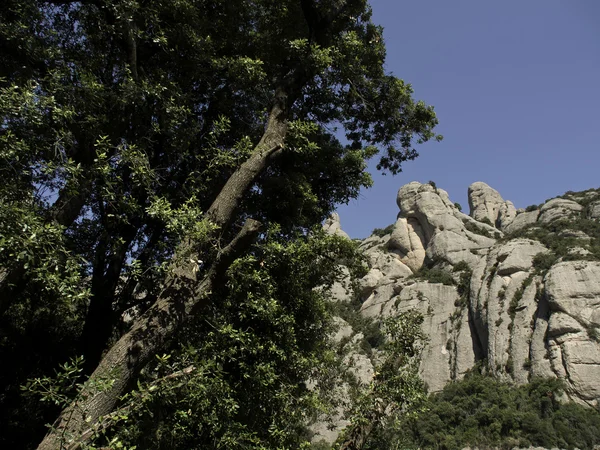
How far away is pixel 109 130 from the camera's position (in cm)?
612

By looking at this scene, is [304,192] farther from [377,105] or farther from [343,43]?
[377,105]

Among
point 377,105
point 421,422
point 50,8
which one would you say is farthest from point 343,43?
point 421,422

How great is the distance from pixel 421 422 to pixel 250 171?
40.9 m

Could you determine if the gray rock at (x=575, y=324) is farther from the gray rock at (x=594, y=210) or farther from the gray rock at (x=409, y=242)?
the gray rock at (x=409, y=242)

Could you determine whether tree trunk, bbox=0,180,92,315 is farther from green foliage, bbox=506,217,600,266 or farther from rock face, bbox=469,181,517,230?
rock face, bbox=469,181,517,230

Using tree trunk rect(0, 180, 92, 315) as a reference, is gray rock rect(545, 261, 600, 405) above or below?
above

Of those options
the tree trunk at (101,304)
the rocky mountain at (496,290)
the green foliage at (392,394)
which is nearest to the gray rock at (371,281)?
the rocky mountain at (496,290)

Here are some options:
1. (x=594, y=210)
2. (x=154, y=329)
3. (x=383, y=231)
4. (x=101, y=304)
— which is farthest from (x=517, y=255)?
(x=154, y=329)

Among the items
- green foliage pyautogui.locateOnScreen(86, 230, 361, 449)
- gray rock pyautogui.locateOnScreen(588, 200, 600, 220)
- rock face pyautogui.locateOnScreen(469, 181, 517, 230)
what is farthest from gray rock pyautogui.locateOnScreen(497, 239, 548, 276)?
green foliage pyautogui.locateOnScreen(86, 230, 361, 449)

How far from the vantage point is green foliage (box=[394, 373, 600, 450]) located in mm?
35031

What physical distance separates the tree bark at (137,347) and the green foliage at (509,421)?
111 ft

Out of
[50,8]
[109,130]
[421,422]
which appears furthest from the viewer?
[421,422]

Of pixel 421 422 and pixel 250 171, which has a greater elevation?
pixel 421 422

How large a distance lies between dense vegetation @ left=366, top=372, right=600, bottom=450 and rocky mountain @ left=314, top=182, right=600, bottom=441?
1.83 meters
